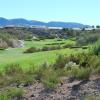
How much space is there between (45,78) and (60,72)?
3.51ft

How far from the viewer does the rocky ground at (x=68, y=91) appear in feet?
40.9

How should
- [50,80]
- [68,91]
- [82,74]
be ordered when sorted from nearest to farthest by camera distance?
1. [68,91]
2. [50,80]
3. [82,74]

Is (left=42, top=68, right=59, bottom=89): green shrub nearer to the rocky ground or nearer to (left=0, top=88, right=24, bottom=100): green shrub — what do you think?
the rocky ground

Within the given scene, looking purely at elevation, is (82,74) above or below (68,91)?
above

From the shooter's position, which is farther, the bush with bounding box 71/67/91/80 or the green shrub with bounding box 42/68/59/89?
the bush with bounding box 71/67/91/80

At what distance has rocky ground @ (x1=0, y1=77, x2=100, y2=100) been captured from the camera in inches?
491

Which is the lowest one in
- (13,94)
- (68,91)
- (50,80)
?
(13,94)

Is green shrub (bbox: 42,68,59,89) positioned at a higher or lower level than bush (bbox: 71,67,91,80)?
lower

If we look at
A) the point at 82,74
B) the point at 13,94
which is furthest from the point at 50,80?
the point at 13,94

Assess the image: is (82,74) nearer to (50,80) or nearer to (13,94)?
(50,80)

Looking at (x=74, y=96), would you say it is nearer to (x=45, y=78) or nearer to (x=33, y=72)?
(x=45, y=78)

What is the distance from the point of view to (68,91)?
Result: 42.9 feet

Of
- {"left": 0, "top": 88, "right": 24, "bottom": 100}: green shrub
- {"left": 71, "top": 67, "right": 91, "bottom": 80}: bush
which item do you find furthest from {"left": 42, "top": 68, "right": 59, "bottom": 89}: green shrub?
{"left": 0, "top": 88, "right": 24, "bottom": 100}: green shrub

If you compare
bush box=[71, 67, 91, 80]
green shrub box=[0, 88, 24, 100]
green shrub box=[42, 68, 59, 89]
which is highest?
bush box=[71, 67, 91, 80]
